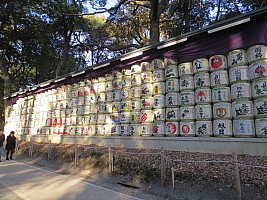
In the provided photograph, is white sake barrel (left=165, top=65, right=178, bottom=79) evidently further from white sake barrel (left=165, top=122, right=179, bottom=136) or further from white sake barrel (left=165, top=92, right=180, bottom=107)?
white sake barrel (left=165, top=122, right=179, bottom=136)

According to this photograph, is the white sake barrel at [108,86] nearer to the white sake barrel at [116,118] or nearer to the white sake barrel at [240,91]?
the white sake barrel at [116,118]

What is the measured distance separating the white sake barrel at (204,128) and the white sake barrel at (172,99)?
103 centimetres

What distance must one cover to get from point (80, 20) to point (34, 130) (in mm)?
9088

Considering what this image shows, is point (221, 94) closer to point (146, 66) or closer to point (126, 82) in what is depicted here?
point (146, 66)

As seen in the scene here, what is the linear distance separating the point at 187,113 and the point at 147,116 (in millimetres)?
1630

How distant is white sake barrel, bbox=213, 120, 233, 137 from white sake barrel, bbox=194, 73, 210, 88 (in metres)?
1.24

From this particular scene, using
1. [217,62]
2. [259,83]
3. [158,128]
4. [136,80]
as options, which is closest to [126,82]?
[136,80]

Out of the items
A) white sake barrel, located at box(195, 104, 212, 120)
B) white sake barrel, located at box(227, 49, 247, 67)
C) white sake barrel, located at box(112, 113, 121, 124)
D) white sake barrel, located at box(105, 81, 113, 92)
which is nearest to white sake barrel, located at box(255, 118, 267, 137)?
white sake barrel, located at box(195, 104, 212, 120)

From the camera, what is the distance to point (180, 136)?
23.7 ft

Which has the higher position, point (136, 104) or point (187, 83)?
point (187, 83)

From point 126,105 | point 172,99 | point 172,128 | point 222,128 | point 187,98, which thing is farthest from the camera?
point 126,105

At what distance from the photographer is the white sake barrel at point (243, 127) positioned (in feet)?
19.5

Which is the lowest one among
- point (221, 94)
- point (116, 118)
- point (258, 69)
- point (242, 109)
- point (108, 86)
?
point (116, 118)

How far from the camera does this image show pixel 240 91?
622 cm
